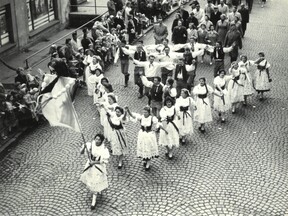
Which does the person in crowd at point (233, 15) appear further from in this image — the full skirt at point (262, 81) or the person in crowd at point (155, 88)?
the person in crowd at point (155, 88)

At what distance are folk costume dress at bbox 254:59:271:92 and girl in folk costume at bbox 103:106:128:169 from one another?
6.36 m

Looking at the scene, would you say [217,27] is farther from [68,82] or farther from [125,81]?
[68,82]

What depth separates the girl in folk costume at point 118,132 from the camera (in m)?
13.3

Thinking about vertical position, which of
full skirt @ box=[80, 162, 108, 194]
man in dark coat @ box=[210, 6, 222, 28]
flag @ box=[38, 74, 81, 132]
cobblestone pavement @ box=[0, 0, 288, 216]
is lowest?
cobblestone pavement @ box=[0, 0, 288, 216]

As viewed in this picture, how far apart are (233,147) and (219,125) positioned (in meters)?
1.59

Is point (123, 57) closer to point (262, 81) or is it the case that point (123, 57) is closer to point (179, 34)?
point (179, 34)

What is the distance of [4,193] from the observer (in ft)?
41.1

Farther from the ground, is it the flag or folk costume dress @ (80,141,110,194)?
the flag

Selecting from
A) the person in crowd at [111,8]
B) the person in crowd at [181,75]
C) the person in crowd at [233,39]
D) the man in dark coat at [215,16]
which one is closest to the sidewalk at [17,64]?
the person in crowd at [111,8]

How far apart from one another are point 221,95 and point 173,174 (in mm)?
3750

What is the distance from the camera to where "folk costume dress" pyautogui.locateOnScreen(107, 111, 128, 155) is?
43.7ft

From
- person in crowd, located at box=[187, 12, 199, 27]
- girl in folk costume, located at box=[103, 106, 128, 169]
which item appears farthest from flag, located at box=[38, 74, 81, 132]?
person in crowd, located at box=[187, 12, 199, 27]

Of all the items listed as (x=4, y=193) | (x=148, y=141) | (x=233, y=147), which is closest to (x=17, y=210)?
(x=4, y=193)

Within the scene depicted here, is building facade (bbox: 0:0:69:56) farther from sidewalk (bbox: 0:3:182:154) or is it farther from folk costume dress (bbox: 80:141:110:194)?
folk costume dress (bbox: 80:141:110:194)
